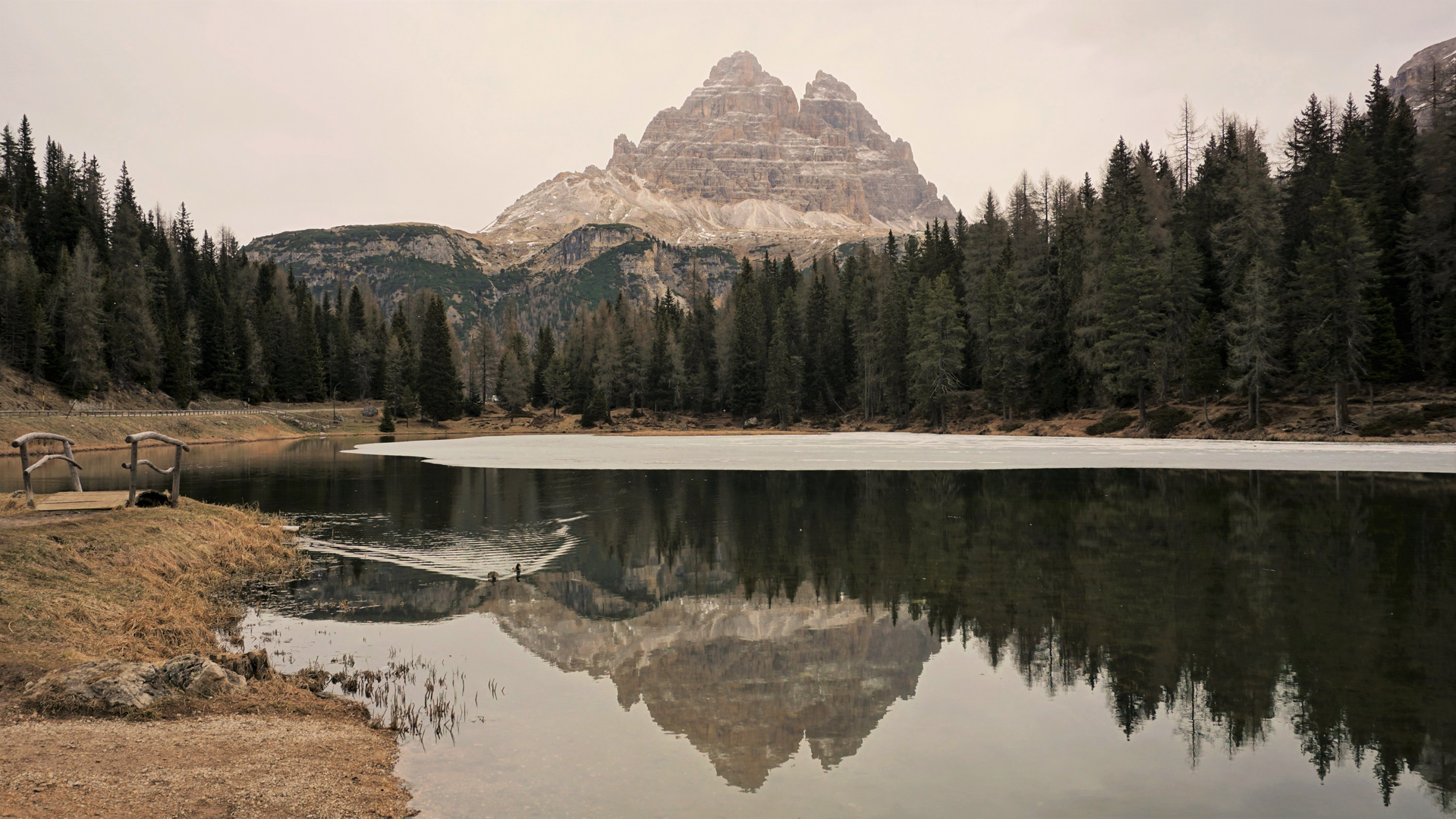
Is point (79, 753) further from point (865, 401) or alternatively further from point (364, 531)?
point (865, 401)

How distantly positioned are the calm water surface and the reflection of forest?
0.07m

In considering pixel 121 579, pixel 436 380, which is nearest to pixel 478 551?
pixel 121 579

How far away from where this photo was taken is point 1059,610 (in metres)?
14.1

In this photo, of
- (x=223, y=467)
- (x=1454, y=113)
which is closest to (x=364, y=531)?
(x=223, y=467)

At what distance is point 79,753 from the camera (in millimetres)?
6957

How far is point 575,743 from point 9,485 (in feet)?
130

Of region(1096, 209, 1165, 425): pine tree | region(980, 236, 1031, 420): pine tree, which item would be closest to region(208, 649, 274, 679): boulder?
region(1096, 209, 1165, 425): pine tree

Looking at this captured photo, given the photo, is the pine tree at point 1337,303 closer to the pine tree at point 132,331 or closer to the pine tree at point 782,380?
the pine tree at point 782,380

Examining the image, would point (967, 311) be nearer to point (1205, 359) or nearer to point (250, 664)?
point (1205, 359)

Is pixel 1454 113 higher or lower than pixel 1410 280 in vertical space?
higher

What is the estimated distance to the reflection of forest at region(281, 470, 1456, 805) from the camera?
9.60m

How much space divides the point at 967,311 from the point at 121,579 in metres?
83.7

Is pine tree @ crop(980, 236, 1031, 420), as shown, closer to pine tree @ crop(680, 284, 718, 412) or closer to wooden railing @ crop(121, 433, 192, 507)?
pine tree @ crop(680, 284, 718, 412)

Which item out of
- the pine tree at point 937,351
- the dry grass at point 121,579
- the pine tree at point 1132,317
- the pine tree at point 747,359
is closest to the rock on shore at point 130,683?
the dry grass at point 121,579
